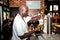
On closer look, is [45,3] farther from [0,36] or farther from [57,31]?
[57,31]

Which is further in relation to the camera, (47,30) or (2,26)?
(2,26)

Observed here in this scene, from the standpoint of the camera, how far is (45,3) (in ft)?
25.0

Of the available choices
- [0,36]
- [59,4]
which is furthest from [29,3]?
[0,36]

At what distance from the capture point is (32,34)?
2916mm

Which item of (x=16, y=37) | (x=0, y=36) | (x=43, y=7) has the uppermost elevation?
(x=43, y=7)

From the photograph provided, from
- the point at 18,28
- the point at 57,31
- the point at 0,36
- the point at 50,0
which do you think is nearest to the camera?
the point at 18,28

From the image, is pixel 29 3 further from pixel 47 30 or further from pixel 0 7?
pixel 47 30

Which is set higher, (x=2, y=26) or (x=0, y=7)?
(x=0, y=7)

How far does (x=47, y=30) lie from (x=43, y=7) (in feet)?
16.7

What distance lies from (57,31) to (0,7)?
3228 millimetres

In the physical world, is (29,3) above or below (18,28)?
above

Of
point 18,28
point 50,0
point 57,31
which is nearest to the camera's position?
point 18,28

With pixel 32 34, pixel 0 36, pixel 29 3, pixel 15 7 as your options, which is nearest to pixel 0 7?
pixel 0 36

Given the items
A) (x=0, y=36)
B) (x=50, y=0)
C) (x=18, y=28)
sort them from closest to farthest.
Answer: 1. (x=18, y=28)
2. (x=0, y=36)
3. (x=50, y=0)
